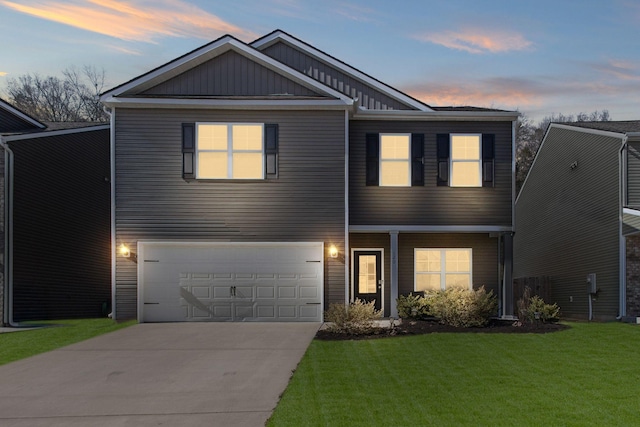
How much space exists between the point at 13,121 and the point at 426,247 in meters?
14.3

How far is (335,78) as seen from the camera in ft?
72.9

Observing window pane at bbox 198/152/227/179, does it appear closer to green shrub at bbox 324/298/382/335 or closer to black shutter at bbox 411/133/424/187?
black shutter at bbox 411/133/424/187

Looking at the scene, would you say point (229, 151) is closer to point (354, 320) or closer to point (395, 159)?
point (395, 159)

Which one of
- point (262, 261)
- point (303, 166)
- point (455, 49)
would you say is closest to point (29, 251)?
point (262, 261)

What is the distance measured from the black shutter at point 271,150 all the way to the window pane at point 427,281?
18.0ft

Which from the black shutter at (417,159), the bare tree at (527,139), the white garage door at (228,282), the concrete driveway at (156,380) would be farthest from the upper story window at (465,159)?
the bare tree at (527,139)

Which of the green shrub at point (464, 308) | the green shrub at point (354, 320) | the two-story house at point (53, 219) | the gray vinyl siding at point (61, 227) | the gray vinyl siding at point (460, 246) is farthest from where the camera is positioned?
the gray vinyl siding at point (460, 246)

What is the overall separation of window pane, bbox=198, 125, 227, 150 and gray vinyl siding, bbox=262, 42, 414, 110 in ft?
11.9

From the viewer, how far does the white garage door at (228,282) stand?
19.0 m

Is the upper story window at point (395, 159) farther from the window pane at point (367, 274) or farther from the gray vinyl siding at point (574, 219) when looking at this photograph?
the gray vinyl siding at point (574, 219)

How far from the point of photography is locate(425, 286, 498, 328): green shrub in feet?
54.1

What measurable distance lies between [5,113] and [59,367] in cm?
1357

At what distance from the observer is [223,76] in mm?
19438

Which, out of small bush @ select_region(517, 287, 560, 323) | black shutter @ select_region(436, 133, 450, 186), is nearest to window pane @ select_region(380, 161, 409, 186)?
black shutter @ select_region(436, 133, 450, 186)
